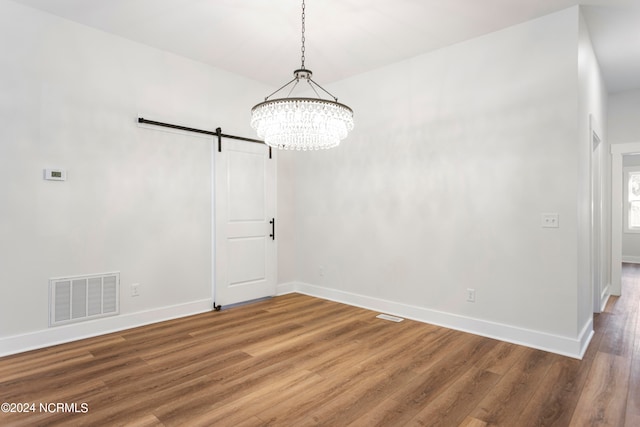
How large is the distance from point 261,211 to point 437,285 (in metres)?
2.50

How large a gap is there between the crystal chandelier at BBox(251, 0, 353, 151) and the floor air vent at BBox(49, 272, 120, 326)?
2204 mm

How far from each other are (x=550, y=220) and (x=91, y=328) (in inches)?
A: 171

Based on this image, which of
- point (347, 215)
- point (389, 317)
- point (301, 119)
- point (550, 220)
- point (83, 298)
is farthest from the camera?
point (347, 215)

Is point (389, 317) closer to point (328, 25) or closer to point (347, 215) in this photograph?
point (347, 215)

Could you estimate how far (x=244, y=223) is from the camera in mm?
4680

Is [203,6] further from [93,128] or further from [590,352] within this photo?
[590,352]

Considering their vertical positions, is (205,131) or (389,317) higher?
(205,131)

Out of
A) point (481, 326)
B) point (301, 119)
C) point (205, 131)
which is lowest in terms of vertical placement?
point (481, 326)

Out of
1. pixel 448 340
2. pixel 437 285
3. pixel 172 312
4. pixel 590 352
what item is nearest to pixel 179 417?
pixel 172 312

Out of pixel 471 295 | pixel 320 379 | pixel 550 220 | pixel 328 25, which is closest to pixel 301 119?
pixel 328 25

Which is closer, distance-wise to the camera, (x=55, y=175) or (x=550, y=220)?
(x=550, y=220)

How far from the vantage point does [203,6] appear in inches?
117

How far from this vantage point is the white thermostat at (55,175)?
3133 mm

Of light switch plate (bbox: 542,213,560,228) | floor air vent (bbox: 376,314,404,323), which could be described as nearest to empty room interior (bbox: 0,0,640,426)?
light switch plate (bbox: 542,213,560,228)
